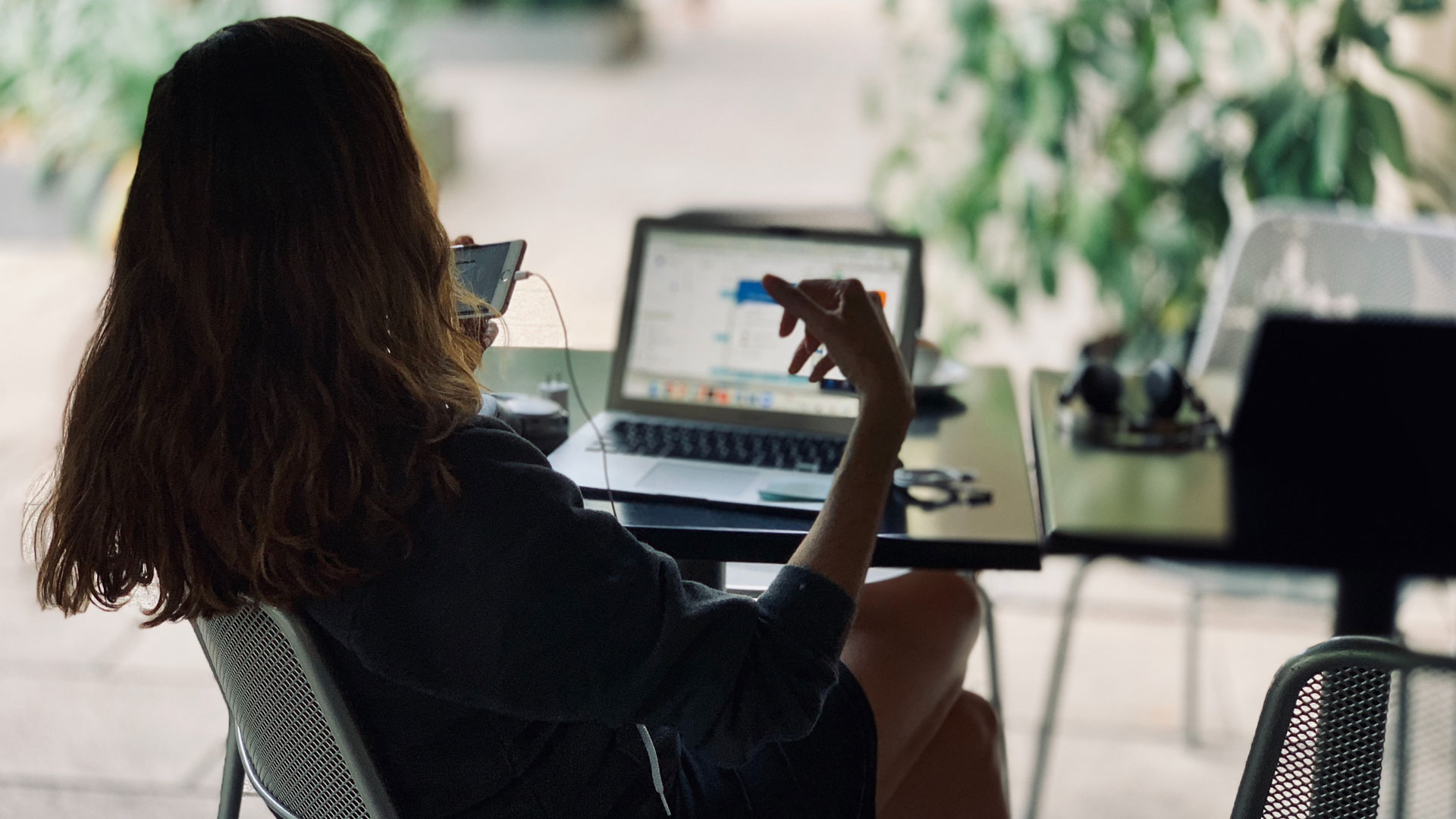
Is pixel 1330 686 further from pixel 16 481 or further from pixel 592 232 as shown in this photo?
pixel 592 232

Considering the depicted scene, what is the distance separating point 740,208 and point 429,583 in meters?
1.58

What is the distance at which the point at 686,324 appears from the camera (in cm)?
165

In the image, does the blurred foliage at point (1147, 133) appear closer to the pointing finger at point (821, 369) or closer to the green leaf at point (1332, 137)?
the green leaf at point (1332, 137)

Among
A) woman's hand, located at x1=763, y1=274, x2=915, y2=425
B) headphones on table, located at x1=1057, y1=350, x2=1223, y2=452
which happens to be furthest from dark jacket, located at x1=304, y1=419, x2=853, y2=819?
headphones on table, located at x1=1057, y1=350, x2=1223, y2=452

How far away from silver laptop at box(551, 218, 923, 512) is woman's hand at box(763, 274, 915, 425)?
354 mm

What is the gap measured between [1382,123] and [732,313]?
1503 mm

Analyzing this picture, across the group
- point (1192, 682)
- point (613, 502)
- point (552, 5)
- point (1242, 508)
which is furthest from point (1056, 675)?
point (552, 5)

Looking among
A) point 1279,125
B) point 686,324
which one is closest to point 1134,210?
point 1279,125

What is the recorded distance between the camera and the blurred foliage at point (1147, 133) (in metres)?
2.56

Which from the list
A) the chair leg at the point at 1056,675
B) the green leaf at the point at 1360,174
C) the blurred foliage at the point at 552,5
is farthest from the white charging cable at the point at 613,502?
the blurred foliage at the point at 552,5

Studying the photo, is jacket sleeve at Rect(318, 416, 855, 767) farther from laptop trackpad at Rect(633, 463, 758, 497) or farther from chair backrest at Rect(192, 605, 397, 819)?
laptop trackpad at Rect(633, 463, 758, 497)

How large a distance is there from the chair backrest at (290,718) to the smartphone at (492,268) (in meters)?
0.32

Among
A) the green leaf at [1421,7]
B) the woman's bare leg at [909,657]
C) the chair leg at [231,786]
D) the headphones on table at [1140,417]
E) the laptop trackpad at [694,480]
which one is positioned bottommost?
the chair leg at [231,786]

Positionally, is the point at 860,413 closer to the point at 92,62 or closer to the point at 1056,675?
the point at 1056,675
